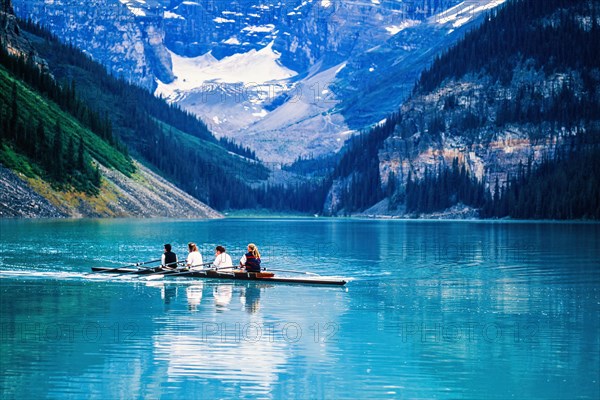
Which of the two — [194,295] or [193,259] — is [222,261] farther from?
[194,295]

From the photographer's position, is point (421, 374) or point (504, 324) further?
point (504, 324)

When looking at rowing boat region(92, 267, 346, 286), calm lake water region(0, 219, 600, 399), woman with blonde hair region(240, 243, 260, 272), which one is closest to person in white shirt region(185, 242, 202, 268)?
rowing boat region(92, 267, 346, 286)

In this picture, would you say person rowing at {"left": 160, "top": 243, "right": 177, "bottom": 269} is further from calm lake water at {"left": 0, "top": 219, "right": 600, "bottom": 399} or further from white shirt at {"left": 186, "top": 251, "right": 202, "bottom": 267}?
calm lake water at {"left": 0, "top": 219, "right": 600, "bottom": 399}

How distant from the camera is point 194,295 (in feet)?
192

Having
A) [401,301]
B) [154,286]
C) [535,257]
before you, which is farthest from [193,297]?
[535,257]

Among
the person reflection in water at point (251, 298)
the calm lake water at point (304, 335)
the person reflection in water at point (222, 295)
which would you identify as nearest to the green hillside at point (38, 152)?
the calm lake water at point (304, 335)

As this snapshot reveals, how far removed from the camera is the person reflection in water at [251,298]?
52312 mm

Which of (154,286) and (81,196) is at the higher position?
(81,196)

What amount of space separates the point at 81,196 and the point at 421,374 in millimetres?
159626

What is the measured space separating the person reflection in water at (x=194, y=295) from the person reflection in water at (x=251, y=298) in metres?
2.83

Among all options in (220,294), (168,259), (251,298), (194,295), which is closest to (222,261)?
(168,259)

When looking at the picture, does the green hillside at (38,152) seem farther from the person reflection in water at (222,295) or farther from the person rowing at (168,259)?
the person reflection in water at (222,295)

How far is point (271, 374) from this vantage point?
113 feet

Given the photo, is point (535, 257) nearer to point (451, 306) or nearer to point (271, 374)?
point (451, 306)
